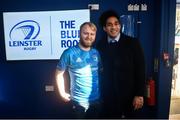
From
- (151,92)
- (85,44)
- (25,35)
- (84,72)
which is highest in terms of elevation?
(25,35)

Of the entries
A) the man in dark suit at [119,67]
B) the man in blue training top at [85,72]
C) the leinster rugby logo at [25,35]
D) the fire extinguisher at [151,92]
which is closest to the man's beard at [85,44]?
the man in blue training top at [85,72]

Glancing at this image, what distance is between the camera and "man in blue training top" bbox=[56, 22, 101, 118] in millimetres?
2539

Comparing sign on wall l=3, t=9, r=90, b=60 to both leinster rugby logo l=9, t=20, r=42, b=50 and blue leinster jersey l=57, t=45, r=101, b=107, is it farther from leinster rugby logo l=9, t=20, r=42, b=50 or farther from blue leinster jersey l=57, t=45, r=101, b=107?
blue leinster jersey l=57, t=45, r=101, b=107

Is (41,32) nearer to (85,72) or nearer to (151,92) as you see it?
(85,72)

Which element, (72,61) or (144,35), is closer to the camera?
(72,61)

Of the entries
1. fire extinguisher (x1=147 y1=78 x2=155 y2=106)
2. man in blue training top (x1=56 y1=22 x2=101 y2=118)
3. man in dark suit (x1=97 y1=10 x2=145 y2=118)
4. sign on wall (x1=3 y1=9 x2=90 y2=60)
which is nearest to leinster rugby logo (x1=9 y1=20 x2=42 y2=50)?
sign on wall (x1=3 y1=9 x2=90 y2=60)

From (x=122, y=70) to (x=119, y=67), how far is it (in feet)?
0.15

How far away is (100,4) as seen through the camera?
3197 mm

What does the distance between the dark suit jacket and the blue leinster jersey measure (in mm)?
87

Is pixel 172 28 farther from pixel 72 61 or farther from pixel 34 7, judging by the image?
pixel 34 7

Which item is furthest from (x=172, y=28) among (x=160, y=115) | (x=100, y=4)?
(x=160, y=115)

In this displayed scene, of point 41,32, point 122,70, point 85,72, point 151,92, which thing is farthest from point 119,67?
point 41,32

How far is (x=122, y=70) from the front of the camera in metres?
2.53

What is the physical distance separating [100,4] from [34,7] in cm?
89
